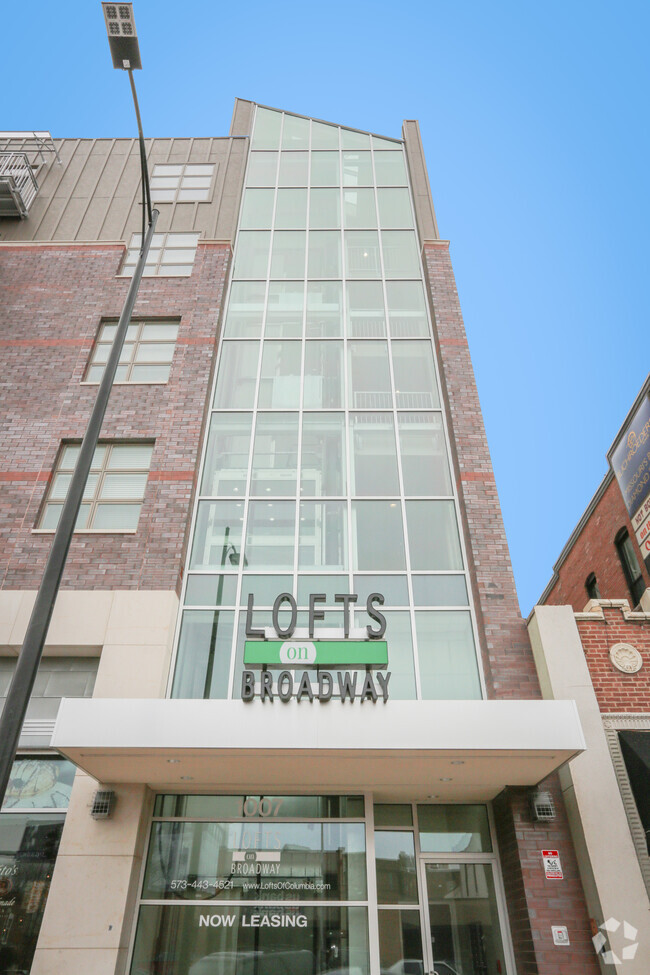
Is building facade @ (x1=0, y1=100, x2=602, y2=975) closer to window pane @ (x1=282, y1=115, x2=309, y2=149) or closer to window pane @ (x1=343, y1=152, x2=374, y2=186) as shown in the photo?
window pane @ (x1=343, y1=152, x2=374, y2=186)

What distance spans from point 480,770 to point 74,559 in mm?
7878

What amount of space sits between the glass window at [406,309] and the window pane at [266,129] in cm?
852

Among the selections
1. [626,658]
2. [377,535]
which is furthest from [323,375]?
[626,658]

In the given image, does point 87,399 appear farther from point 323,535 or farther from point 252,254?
point 252,254

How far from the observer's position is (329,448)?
1399 cm

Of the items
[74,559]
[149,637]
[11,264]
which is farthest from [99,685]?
[11,264]

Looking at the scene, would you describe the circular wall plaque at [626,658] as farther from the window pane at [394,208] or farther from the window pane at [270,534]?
the window pane at [394,208]

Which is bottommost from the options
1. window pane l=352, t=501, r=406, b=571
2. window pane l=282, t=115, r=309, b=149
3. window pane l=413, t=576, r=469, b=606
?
window pane l=413, t=576, r=469, b=606

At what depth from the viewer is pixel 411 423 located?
14438 millimetres

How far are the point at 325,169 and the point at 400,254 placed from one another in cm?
527

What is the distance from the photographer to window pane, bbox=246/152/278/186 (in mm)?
20656

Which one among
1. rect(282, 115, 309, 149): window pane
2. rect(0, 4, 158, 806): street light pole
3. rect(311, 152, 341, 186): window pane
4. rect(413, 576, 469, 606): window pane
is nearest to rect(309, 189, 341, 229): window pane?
rect(311, 152, 341, 186): window pane

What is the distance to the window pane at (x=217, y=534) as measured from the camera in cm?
1235

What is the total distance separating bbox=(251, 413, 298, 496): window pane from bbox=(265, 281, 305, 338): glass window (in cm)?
288
